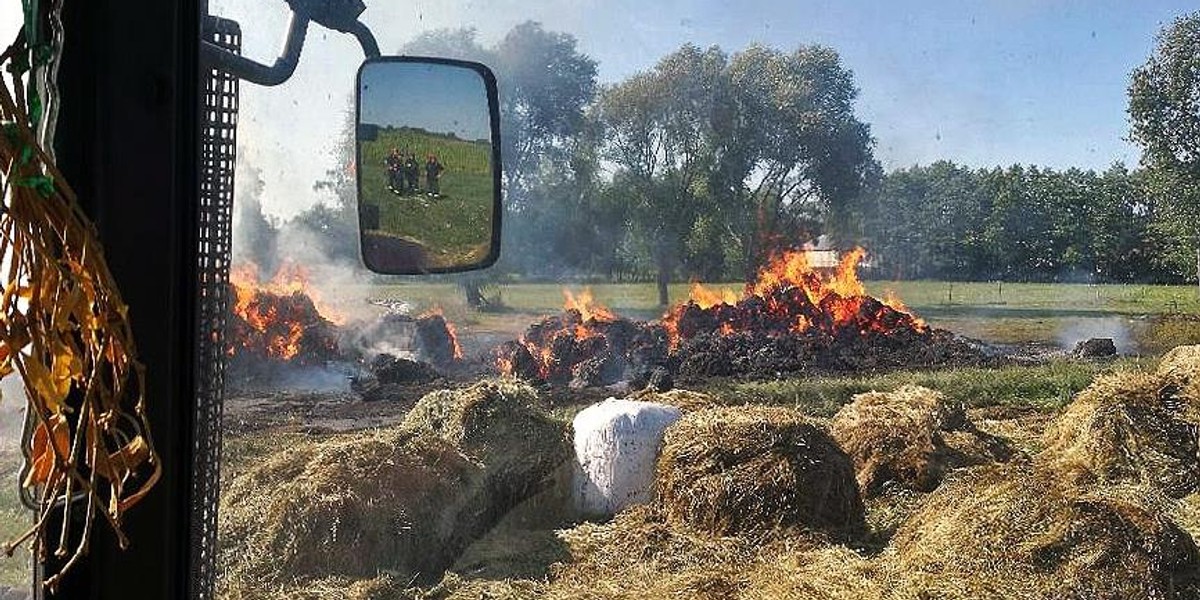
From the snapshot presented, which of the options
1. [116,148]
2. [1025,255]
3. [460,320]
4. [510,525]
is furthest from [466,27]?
[1025,255]

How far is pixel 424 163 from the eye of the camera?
2.07m

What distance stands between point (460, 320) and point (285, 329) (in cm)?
40

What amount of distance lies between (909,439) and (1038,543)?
0.36 m

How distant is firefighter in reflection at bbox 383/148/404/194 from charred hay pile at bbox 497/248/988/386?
47 cm

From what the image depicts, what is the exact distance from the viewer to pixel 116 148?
1495mm

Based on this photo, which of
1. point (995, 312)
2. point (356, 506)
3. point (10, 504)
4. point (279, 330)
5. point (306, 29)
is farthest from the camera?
point (356, 506)

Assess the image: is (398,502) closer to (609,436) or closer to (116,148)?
(609,436)

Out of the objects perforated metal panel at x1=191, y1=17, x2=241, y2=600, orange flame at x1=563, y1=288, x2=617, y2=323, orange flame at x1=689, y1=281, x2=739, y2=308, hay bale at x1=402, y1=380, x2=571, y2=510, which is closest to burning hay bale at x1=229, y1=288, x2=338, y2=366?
perforated metal panel at x1=191, y1=17, x2=241, y2=600

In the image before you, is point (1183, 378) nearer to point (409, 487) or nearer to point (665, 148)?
point (665, 148)

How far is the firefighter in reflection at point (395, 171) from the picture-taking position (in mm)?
2076

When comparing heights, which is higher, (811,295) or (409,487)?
(811,295)

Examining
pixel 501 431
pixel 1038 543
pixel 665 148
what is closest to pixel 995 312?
pixel 1038 543

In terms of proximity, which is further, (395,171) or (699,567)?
(699,567)

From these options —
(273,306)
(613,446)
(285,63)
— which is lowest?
(613,446)
